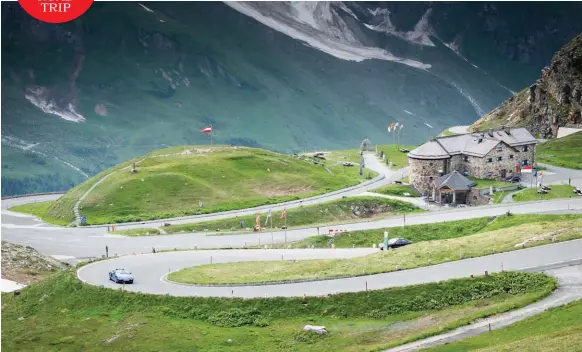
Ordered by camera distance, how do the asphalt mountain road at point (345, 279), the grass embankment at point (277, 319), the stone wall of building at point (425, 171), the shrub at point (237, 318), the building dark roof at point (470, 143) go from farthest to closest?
1. the building dark roof at point (470, 143)
2. the stone wall of building at point (425, 171)
3. the asphalt mountain road at point (345, 279)
4. the shrub at point (237, 318)
5. the grass embankment at point (277, 319)

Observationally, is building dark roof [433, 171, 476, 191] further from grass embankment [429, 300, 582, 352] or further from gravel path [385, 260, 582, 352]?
grass embankment [429, 300, 582, 352]

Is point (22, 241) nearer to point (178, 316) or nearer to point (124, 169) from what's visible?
point (124, 169)

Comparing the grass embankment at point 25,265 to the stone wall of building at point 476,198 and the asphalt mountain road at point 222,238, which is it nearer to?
the asphalt mountain road at point 222,238

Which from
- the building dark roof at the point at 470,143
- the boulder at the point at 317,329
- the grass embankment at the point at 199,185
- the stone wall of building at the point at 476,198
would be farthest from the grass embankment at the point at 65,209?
the boulder at the point at 317,329

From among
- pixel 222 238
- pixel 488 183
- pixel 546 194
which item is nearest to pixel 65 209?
pixel 222 238

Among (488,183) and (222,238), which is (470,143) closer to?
(488,183)

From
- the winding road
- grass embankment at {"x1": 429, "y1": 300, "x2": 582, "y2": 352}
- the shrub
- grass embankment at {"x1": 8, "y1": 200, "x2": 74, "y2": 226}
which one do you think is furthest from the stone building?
grass embankment at {"x1": 429, "y1": 300, "x2": 582, "y2": 352}

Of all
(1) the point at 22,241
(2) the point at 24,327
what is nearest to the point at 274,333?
(2) the point at 24,327
